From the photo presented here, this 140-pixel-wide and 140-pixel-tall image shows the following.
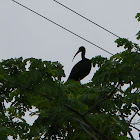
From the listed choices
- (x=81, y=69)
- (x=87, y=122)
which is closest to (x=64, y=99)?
(x=87, y=122)

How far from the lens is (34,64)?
A: 23.7 ft

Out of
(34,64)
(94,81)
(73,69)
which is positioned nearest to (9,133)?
(34,64)

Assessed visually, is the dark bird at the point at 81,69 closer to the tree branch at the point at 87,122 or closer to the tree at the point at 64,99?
the tree at the point at 64,99

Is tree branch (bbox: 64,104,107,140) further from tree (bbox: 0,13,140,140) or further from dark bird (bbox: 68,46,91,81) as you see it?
dark bird (bbox: 68,46,91,81)

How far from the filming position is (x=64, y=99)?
7.38m

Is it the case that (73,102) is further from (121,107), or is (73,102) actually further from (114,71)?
(121,107)

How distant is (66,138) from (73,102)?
1.42m

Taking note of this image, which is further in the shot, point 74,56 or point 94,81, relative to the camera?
point 74,56

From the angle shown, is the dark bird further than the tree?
Yes

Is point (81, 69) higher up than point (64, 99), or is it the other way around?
point (81, 69)

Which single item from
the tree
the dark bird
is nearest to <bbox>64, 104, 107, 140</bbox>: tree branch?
the tree

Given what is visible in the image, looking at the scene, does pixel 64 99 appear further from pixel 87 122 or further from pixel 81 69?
pixel 81 69

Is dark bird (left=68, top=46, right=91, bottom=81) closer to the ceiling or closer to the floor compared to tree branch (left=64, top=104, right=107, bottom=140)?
closer to the ceiling

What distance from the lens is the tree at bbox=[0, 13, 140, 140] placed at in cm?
727
